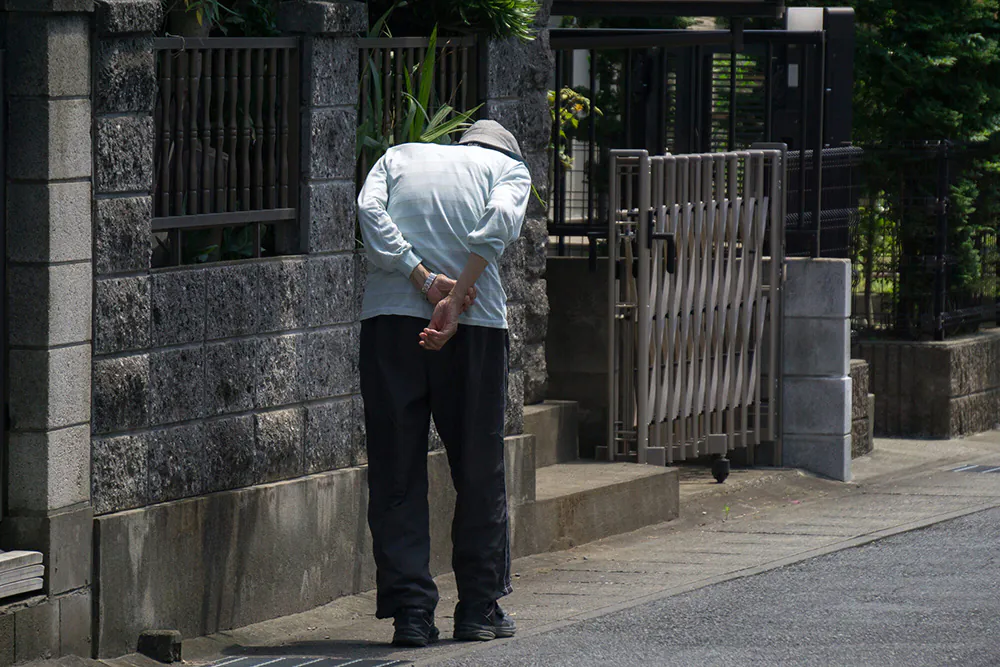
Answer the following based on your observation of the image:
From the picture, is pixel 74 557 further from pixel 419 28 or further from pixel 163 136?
pixel 419 28

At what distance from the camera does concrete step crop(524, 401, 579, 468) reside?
972 centimetres

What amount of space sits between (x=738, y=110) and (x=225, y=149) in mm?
6389

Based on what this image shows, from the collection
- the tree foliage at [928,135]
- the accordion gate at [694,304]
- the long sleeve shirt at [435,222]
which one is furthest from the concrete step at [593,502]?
the tree foliage at [928,135]

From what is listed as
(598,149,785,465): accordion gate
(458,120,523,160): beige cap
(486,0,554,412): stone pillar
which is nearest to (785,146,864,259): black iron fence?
(598,149,785,465): accordion gate

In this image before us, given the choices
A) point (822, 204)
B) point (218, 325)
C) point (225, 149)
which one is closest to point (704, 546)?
point (218, 325)

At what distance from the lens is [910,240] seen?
1363 centimetres

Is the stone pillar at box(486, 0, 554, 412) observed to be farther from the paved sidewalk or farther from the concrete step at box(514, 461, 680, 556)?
the paved sidewalk

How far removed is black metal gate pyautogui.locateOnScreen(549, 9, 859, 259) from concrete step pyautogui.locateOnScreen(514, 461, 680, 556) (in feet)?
5.51

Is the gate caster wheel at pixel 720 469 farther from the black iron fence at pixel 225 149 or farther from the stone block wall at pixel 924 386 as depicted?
the black iron fence at pixel 225 149

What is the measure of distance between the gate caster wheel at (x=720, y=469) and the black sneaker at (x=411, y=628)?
387 cm

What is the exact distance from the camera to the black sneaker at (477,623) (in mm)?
7172

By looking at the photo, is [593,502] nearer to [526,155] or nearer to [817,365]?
[526,155]

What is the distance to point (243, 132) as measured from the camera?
7523 mm

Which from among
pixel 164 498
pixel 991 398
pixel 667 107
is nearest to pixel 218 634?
pixel 164 498
